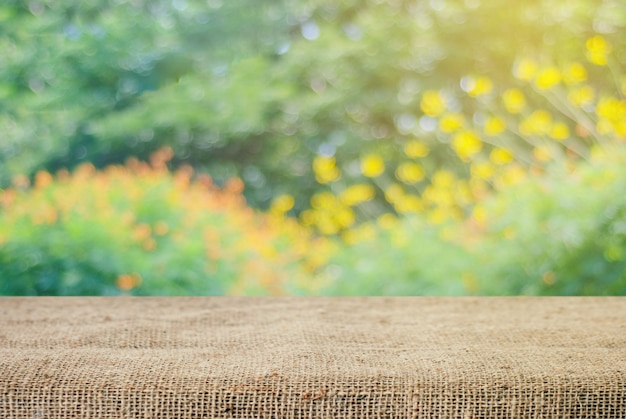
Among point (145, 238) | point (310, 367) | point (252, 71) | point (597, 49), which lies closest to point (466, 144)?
point (597, 49)

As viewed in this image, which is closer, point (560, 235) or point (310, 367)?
point (310, 367)

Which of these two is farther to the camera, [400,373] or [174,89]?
[174,89]

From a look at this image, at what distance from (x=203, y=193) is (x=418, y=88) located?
0.81 metres

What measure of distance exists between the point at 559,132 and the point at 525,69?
0.24 metres

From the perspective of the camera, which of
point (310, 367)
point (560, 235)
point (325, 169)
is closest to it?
point (310, 367)

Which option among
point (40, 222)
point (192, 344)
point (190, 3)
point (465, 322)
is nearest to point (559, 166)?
point (465, 322)

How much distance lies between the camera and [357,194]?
242cm

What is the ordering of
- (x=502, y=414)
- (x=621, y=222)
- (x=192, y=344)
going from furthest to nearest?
(x=621, y=222)
(x=192, y=344)
(x=502, y=414)

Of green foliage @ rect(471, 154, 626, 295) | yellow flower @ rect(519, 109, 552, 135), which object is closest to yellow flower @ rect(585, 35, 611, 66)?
yellow flower @ rect(519, 109, 552, 135)

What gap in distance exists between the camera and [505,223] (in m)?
2.37

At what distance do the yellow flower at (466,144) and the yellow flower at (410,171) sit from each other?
0.14m

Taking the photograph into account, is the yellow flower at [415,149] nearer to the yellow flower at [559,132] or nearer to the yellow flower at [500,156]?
the yellow flower at [500,156]

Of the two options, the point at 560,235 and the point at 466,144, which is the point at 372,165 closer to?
the point at 466,144

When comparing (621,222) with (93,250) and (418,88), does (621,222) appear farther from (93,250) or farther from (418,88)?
(93,250)
